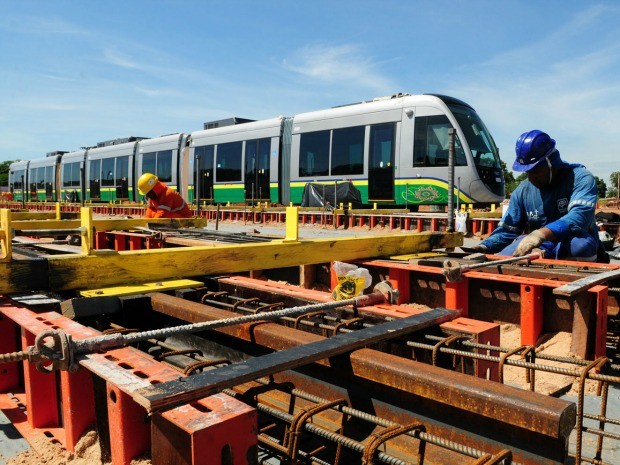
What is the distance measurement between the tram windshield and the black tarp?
12.1ft

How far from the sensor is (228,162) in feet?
66.7

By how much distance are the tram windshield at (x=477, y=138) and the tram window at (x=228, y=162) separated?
342 inches

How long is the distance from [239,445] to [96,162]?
29.1m

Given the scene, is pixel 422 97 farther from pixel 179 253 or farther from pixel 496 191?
pixel 179 253

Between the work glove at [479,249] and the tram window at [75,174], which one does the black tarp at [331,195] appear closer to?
the work glove at [479,249]

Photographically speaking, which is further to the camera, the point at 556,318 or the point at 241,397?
the point at 556,318

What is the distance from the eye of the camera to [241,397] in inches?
91.7

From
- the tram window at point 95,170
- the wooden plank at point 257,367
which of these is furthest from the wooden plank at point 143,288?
the tram window at point 95,170

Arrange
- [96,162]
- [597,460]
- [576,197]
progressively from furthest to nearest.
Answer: [96,162]
[576,197]
[597,460]

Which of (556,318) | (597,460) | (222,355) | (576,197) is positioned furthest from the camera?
(576,197)

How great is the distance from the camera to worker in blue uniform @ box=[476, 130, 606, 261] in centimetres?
478

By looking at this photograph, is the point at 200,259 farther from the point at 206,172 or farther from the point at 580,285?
A: the point at 206,172

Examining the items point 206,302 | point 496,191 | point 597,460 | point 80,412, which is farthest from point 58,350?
point 496,191

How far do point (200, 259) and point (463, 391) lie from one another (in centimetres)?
274
